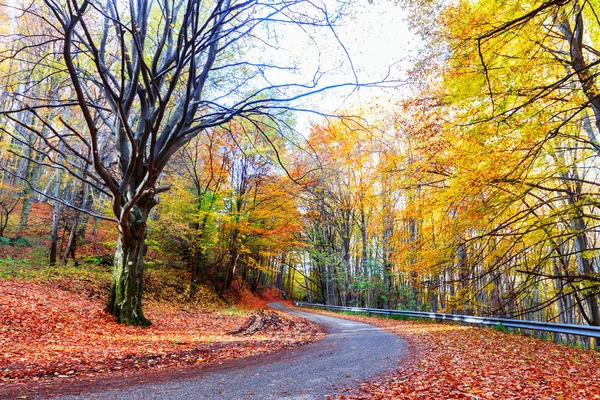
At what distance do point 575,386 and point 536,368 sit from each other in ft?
2.90

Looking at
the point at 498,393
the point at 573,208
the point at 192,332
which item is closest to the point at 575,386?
the point at 498,393

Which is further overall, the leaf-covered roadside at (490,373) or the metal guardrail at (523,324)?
the metal guardrail at (523,324)

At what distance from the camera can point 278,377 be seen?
14.9ft

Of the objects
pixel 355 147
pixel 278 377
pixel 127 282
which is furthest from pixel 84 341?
pixel 355 147

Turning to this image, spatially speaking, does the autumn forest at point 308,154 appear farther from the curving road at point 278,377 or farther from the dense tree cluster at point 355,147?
the curving road at point 278,377

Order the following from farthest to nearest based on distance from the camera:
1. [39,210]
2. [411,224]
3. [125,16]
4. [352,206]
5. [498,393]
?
[39,210]
[352,206]
[411,224]
[125,16]
[498,393]

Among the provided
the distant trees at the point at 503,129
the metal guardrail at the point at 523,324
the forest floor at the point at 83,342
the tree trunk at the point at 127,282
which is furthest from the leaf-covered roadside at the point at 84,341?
the metal guardrail at the point at 523,324

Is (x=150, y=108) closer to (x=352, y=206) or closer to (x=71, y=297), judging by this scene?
(x=71, y=297)

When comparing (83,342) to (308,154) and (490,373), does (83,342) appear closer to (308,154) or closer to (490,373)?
(490,373)

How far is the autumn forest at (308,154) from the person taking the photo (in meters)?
6.07

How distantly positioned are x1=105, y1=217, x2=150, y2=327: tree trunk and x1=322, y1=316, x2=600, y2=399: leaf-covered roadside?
6.71m

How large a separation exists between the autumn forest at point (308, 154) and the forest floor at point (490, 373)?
1.04 metres

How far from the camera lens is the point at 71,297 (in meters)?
9.88

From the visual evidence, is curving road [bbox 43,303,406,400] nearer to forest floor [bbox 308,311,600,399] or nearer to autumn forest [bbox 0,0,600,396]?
forest floor [bbox 308,311,600,399]
